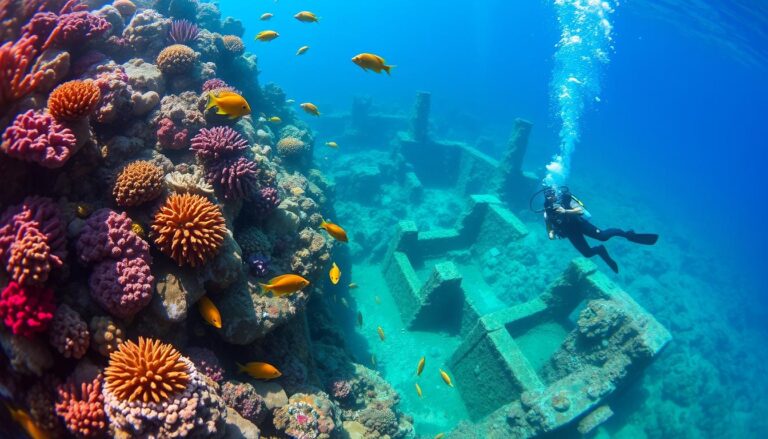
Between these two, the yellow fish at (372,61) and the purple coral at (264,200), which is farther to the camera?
the yellow fish at (372,61)

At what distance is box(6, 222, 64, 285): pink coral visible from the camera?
9.61ft

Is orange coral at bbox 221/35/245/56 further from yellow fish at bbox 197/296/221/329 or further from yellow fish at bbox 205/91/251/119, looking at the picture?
yellow fish at bbox 197/296/221/329

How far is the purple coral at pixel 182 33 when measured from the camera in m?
7.95

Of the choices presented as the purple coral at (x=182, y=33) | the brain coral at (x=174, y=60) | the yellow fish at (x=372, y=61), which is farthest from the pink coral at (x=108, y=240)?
the purple coral at (x=182, y=33)

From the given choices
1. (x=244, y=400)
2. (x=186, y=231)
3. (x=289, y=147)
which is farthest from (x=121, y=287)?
(x=289, y=147)

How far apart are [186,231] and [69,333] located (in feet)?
4.28

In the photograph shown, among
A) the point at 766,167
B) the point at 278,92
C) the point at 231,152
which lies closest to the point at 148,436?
the point at 231,152

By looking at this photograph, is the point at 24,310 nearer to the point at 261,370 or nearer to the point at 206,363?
the point at 206,363

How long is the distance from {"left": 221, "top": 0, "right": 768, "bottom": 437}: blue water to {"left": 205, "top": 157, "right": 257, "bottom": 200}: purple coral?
8.45 meters

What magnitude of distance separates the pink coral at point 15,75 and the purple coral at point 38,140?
1.32ft

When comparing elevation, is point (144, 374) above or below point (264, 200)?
above

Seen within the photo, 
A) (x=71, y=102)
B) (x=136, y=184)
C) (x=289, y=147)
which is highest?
(x=71, y=102)

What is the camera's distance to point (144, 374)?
9.76 feet

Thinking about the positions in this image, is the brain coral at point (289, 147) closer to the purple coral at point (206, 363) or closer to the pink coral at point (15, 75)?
the pink coral at point (15, 75)
